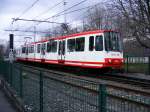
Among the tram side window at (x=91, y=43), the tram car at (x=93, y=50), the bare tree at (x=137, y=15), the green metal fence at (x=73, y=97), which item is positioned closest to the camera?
the green metal fence at (x=73, y=97)

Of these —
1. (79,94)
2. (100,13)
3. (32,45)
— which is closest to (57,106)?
(79,94)

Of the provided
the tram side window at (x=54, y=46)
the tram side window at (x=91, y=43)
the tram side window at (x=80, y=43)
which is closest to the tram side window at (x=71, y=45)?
the tram side window at (x=80, y=43)

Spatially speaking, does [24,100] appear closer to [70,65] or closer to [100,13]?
[70,65]

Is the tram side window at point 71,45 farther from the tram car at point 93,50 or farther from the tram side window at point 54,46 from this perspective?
the tram side window at point 54,46

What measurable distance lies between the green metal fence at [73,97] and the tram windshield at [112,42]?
13466 millimetres

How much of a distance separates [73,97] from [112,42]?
18.0 m

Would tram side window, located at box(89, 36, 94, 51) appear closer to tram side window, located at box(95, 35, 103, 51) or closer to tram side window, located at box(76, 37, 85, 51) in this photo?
tram side window, located at box(95, 35, 103, 51)

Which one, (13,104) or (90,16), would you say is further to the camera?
(90,16)

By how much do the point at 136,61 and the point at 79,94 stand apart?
28000mm

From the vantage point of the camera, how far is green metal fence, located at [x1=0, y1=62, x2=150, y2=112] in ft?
12.5

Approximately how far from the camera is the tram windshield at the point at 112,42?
2255 centimetres

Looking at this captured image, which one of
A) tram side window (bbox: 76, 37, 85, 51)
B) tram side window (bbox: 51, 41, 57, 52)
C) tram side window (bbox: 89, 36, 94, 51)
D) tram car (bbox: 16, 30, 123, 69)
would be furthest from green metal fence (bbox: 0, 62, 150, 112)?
tram side window (bbox: 51, 41, 57, 52)

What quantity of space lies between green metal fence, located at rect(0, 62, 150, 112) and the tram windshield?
44.2ft

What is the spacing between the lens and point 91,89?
4.47 metres
